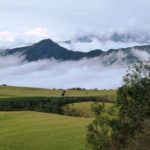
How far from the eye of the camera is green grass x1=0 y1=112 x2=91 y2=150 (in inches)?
3339

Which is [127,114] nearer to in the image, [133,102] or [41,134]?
[133,102]

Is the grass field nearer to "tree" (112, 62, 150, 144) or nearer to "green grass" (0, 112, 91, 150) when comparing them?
"green grass" (0, 112, 91, 150)

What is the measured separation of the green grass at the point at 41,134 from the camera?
8481 centimetres

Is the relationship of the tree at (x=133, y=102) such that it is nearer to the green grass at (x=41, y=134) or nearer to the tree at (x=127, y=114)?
the tree at (x=127, y=114)

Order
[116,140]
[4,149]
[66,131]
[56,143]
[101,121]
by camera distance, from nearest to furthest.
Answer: [116,140] → [101,121] → [4,149] → [56,143] → [66,131]

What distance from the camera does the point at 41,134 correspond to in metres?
96.2

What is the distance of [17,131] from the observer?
10294cm

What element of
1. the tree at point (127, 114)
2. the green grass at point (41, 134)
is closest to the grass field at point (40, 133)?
the green grass at point (41, 134)

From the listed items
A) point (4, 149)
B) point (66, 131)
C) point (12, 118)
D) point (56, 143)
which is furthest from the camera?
point (12, 118)

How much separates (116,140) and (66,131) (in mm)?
43354

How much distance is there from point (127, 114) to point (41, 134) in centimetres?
4051

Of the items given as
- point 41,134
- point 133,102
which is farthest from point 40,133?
point 133,102

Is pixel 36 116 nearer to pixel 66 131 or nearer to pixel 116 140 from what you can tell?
pixel 66 131

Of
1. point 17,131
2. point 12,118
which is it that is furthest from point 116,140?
point 12,118
